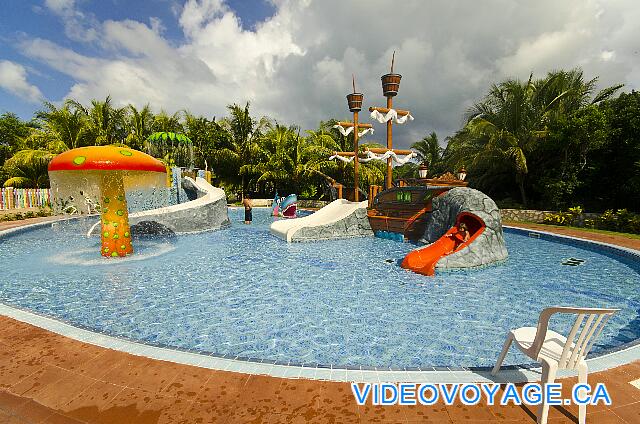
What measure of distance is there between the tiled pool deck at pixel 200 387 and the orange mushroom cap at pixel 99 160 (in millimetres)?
5520

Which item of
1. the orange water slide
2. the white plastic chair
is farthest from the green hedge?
the white plastic chair

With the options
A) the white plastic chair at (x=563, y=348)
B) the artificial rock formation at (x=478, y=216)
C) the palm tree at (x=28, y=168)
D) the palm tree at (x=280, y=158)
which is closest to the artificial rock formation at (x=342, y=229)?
the artificial rock formation at (x=478, y=216)

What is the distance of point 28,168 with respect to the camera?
2680cm

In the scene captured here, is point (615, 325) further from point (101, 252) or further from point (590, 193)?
point (590, 193)

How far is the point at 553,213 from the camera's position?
17609mm

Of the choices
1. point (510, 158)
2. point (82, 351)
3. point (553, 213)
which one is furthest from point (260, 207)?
point (82, 351)

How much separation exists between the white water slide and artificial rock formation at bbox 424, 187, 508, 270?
3649 millimetres

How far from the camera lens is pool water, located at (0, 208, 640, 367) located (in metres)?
4.85

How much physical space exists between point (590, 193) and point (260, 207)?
2325 cm

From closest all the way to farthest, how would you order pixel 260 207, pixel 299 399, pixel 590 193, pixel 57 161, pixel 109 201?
pixel 299 399 → pixel 57 161 → pixel 109 201 → pixel 590 193 → pixel 260 207

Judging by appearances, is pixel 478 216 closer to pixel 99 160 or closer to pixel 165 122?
pixel 99 160

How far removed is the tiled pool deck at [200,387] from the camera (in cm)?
284

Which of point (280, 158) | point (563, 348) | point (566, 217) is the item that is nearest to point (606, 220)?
point (566, 217)

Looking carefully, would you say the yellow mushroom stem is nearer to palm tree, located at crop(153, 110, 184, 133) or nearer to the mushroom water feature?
the mushroom water feature
